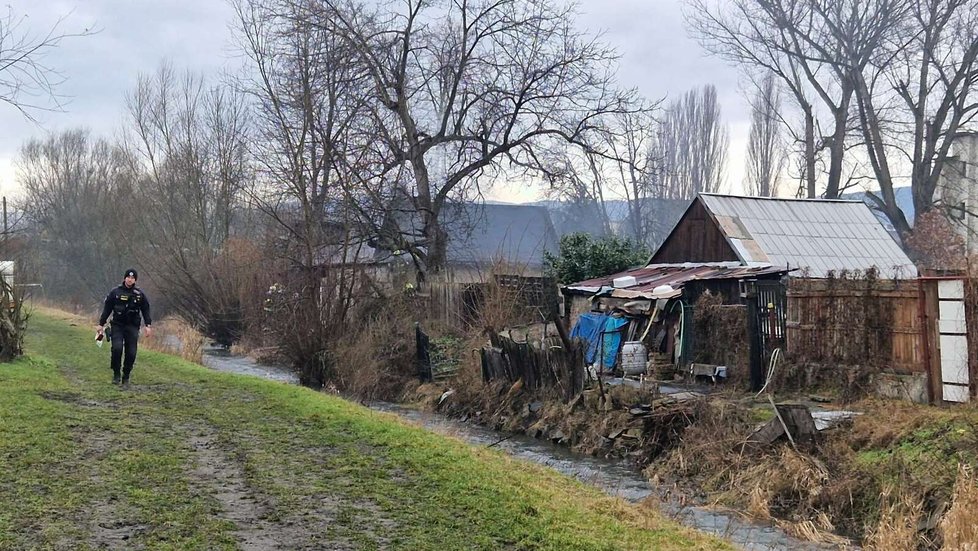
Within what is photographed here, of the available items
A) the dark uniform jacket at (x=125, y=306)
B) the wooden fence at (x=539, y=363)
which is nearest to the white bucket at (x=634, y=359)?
the wooden fence at (x=539, y=363)

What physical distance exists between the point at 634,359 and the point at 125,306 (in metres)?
10.8

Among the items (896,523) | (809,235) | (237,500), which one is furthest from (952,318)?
(809,235)

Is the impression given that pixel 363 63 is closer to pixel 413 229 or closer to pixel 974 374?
pixel 413 229

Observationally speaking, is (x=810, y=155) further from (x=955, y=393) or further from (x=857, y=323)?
(x=955, y=393)

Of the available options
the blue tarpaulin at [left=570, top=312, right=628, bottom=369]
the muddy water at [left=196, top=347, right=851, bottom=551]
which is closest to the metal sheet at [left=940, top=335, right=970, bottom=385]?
the muddy water at [left=196, top=347, right=851, bottom=551]

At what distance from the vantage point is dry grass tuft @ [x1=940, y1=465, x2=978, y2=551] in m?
8.13

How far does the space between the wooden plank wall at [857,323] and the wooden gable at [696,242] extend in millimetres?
7269

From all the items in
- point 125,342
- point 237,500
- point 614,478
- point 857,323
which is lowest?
point 614,478

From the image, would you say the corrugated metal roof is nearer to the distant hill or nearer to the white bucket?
the white bucket

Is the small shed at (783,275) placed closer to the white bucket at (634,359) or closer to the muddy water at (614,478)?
the white bucket at (634,359)

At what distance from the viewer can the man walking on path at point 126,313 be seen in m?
13.3

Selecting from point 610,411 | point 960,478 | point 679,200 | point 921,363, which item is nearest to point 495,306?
point 610,411

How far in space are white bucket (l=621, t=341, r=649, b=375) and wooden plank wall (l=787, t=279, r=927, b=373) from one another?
12.7ft

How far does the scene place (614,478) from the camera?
12570 millimetres
